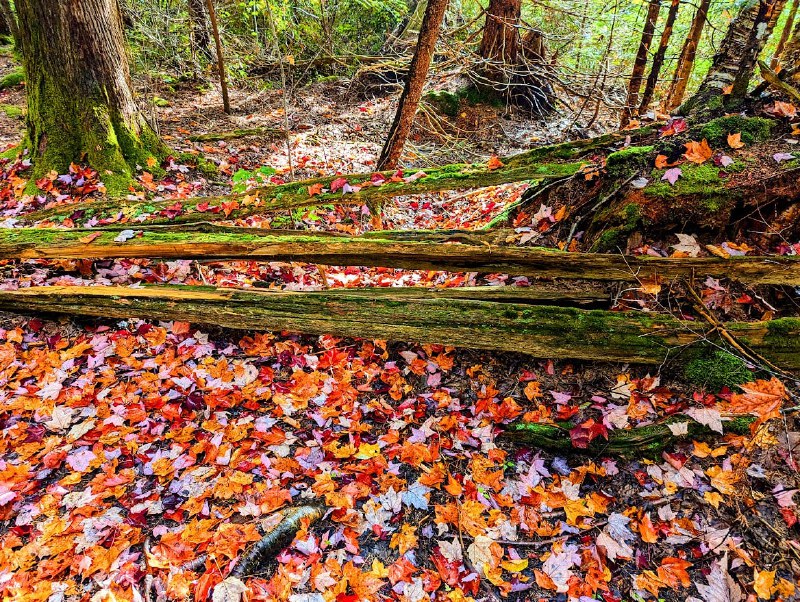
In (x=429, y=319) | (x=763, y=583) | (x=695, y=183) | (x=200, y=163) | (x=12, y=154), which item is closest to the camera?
(x=763, y=583)

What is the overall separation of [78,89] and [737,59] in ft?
24.8

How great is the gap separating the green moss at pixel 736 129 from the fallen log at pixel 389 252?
1.23m

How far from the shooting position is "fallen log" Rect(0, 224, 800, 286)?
10.2ft

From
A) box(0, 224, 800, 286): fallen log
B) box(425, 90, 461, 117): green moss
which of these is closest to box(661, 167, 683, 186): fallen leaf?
box(0, 224, 800, 286): fallen log

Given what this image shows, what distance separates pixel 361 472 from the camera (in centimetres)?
292

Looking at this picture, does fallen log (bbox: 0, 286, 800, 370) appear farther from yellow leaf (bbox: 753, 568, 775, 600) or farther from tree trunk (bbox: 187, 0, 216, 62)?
tree trunk (bbox: 187, 0, 216, 62)

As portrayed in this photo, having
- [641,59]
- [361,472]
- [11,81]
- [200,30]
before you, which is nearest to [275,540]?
[361,472]

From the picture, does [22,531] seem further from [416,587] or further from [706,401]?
[706,401]

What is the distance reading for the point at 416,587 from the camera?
2385 mm

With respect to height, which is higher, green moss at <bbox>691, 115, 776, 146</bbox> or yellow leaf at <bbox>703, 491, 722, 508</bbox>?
green moss at <bbox>691, 115, 776, 146</bbox>

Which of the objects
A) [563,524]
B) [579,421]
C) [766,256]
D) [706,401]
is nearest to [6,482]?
[563,524]

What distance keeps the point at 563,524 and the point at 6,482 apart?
139 inches

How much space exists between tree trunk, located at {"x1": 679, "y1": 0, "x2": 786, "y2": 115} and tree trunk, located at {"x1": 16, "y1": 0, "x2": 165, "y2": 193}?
6811 millimetres

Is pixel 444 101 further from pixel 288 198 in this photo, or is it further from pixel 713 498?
pixel 713 498
